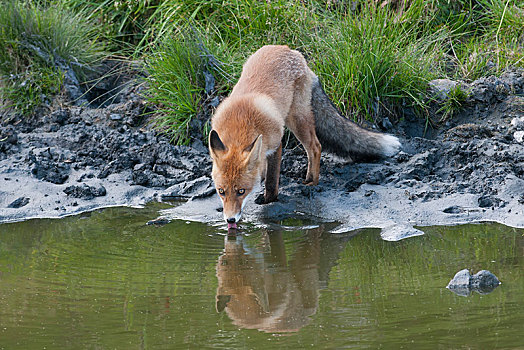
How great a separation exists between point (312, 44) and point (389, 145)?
1770 mm

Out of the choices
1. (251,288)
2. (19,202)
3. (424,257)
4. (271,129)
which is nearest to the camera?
(251,288)

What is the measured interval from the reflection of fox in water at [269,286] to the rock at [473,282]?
0.87 meters

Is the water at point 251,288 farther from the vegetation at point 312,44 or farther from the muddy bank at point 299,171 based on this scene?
the vegetation at point 312,44

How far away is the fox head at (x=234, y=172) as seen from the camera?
5148 mm

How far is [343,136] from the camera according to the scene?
6.67 meters

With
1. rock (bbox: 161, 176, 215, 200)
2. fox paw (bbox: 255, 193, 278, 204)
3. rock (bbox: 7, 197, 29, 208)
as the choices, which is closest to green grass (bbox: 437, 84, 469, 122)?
fox paw (bbox: 255, 193, 278, 204)

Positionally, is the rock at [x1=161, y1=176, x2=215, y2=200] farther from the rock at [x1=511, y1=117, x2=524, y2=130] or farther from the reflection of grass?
the rock at [x1=511, y1=117, x2=524, y2=130]

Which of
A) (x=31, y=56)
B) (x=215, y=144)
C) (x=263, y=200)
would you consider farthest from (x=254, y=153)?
(x=31, y=56)

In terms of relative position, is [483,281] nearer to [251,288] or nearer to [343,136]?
Answer: [251,288]

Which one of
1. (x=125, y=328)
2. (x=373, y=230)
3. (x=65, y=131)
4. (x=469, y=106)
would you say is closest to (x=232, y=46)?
(x=65, y=131)

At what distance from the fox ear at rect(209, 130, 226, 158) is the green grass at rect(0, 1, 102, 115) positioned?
3.75 meters

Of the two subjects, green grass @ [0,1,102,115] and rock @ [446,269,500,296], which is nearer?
rock @ [446,269,500,296]

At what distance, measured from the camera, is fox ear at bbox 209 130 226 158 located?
16.9 feet

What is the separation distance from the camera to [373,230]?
209 inches
